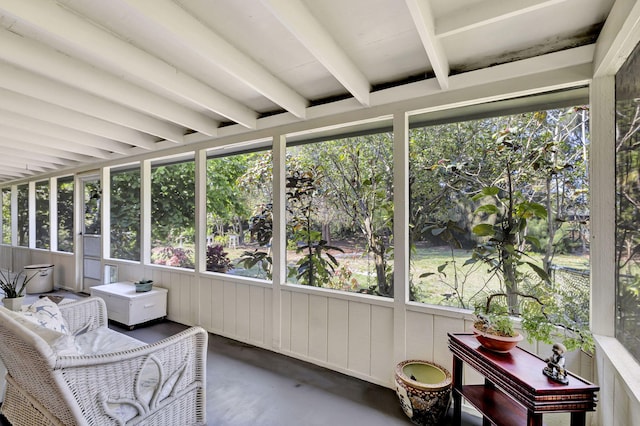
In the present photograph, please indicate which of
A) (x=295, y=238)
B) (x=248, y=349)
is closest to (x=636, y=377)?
(x=295, y=238)

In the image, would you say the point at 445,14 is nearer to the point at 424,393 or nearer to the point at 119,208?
the point at 424,393

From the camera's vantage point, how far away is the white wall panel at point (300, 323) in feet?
8.73

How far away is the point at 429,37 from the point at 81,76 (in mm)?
2330

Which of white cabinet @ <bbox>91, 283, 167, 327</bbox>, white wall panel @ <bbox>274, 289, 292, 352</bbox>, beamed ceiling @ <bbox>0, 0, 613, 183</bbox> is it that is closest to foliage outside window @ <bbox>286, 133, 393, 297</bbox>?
white wall panel @ <bbox>274, 289, 292, 352</bbox>

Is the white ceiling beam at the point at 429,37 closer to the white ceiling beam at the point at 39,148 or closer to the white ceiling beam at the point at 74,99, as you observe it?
the white ceiling beam at the point at 74,99

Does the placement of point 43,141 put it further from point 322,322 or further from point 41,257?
point 322,322

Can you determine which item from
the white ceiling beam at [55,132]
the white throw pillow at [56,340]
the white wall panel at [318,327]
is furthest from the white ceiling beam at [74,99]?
the white wall panel at [318,327]

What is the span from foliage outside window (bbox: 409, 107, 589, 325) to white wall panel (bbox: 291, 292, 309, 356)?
104cm

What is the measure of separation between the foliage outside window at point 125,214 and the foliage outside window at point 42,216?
8.02ft

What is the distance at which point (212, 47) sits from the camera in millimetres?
1629

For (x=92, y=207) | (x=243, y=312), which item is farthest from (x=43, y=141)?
(x=243, y=312)

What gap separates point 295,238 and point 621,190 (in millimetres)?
2356

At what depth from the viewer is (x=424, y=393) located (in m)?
1.80

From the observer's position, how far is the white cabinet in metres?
3.31
